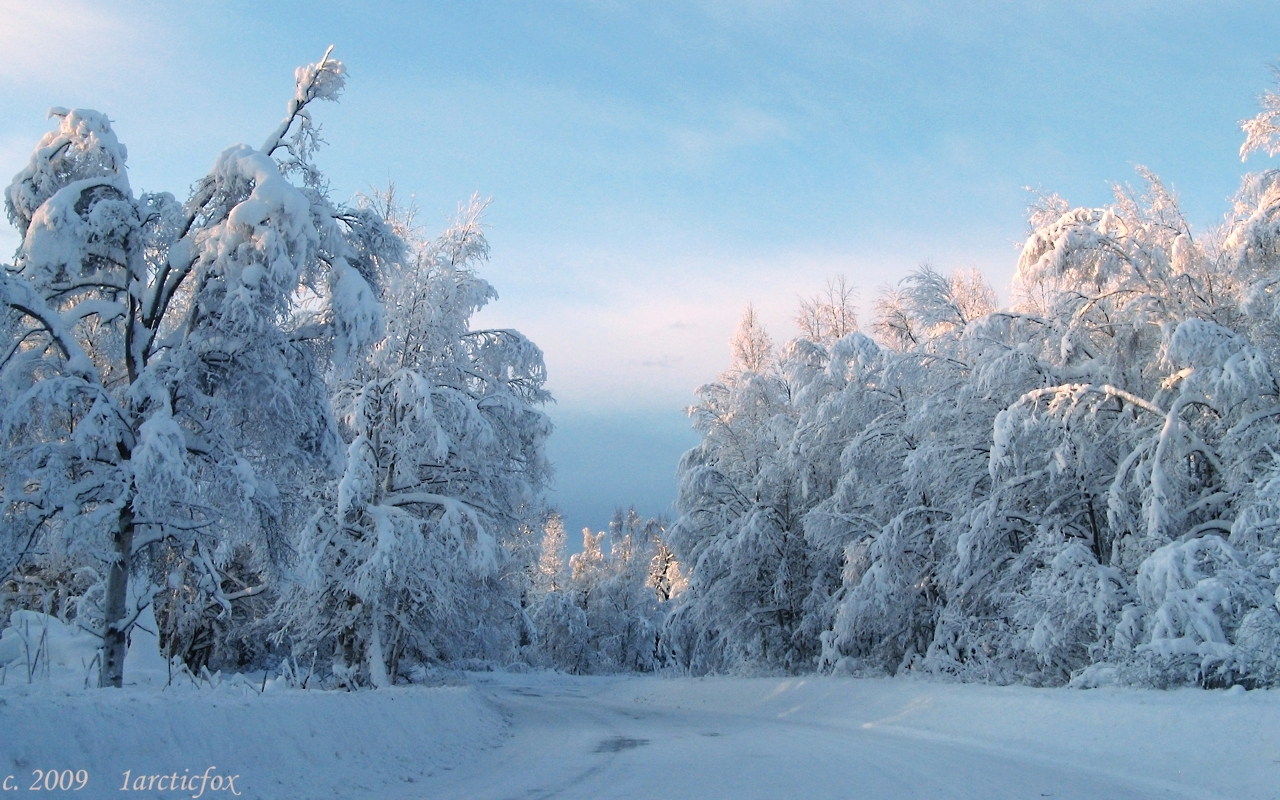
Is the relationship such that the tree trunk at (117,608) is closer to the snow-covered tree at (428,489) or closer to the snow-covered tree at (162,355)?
the snow-covered tree at (162,355)

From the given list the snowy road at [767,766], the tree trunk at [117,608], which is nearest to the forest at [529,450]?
the tree trunk at [117,608]

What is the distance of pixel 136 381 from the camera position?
9.97 m

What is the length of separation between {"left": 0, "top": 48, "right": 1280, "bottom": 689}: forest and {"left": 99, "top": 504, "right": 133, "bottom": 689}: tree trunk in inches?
1.5

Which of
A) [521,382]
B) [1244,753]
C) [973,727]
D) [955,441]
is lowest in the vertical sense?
[973,727]

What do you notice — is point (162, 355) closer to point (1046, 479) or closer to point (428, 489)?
point (428, 489)

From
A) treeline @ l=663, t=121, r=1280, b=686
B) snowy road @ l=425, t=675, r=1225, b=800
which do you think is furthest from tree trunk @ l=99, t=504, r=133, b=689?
treeline @ l=663, t=121, r=1280, b=686

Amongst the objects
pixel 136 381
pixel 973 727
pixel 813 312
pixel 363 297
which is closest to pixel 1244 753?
pixel 973 727

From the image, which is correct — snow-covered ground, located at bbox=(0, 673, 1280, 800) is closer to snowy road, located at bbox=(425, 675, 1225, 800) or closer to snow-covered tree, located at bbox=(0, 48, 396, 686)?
snowy road, located at bbox=(425, 675, 1225, 800)

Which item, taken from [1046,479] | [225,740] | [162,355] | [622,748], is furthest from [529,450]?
[225,740]

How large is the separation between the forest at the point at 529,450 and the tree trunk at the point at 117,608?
1.5 inches

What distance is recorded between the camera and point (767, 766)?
9.98m

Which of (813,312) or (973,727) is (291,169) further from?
(813,312)

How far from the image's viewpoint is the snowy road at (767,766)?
8344mm

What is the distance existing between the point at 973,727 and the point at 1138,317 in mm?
9505
